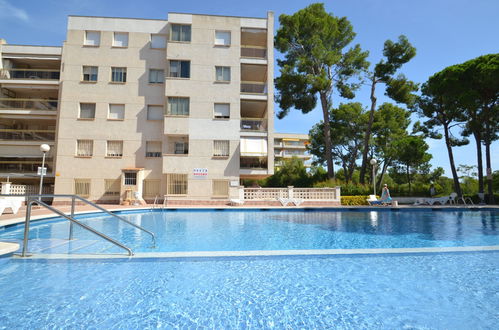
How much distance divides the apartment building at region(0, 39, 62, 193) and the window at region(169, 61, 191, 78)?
34.4ft

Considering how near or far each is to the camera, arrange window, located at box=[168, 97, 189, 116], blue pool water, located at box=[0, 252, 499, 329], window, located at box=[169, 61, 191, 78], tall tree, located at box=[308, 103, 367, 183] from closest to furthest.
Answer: blue pool water, located at box=[0, 252, 499, 329]
window, located at box=[168, 97, 189, 116]
window, located at box=[169, 61, 191, 78]
tall tree, located at box=[308, 103, 367, 183]

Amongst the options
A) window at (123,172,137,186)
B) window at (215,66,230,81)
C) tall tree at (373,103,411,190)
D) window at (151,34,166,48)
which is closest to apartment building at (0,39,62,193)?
window at (123,172,137,186)

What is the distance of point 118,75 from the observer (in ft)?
72.1

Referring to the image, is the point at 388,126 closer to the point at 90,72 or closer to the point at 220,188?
the point at 220,188

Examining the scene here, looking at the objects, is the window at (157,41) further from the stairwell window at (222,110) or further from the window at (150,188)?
the window at (150,188)

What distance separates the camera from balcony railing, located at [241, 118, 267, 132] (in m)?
21.7

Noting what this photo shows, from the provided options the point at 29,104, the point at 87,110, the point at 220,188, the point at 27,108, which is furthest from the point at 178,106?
the point at 29,104

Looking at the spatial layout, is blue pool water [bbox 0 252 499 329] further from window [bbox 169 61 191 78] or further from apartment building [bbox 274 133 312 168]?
apartment building [bbox 274 133 312 168]

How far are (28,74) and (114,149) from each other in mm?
12440

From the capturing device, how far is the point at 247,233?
28.0ft

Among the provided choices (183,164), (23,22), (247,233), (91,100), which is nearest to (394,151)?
(183,164)

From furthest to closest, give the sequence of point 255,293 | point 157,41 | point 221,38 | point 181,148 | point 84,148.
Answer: point 157,41
point 221,38
point 181,148
point 84,148
point 255,293

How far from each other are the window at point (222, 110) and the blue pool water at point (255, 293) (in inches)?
700

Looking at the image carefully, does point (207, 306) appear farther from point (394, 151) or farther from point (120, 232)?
point (394, 151)
